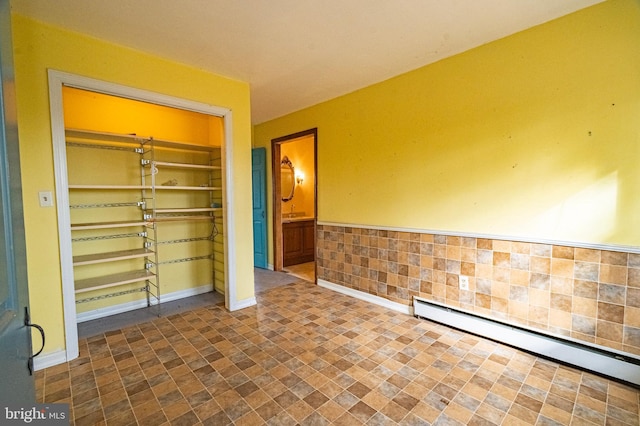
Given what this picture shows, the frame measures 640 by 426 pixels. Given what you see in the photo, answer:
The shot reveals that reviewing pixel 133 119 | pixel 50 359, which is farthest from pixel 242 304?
pixel 133 119

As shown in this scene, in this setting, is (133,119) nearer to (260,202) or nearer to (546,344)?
(260,202)

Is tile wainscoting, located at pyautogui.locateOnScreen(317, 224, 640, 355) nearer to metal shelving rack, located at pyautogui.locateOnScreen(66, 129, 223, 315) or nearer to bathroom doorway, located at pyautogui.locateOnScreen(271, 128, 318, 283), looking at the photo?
bathroom doorway, located at pyautogui.locateOnScreen(271, 128, 318, 283)

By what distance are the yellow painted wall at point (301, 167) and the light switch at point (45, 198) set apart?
3.88 metres

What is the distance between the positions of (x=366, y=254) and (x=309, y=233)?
215 centimetres

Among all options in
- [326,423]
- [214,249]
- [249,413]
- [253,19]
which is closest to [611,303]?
[326,423]

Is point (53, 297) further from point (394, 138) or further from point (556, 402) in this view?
point (556, 402)

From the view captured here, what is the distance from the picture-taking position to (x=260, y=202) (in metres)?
5.03

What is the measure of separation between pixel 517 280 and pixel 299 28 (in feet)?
8.91

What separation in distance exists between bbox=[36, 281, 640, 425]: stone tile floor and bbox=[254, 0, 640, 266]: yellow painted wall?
3.42 feet

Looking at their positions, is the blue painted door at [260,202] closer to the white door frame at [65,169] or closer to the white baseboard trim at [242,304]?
the white baseboard trim at [242,304]

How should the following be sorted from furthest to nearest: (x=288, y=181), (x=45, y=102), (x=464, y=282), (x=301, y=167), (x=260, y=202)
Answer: (x=301, y=167) → (x=288, y=181) → (x=260, y=202) → (x=464, y=282) → (x=45, y=102)

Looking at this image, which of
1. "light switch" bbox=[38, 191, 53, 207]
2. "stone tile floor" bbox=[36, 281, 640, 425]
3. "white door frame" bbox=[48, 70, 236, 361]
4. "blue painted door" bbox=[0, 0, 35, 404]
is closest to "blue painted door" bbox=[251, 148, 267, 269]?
"stone tile floor" bbox=[36, 281, 640, 425]

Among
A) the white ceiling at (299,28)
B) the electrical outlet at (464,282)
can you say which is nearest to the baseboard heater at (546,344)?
the electrical outlet at (464,282)

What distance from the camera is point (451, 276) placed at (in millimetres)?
2777
